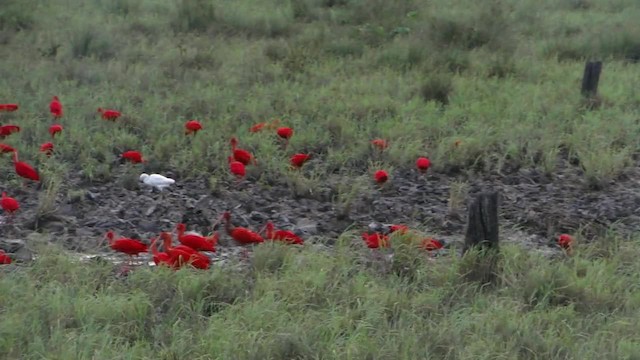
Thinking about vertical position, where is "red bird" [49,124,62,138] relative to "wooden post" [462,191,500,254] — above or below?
below

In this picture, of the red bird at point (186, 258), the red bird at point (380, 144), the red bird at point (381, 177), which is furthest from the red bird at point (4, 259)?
the red bird at point (380, 144)

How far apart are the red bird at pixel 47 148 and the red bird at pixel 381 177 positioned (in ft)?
7.72

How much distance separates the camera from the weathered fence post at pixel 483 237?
477cm

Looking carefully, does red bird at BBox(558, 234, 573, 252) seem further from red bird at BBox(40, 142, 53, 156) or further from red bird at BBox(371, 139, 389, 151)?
red bird at BBox(40, 142, 53, 156)

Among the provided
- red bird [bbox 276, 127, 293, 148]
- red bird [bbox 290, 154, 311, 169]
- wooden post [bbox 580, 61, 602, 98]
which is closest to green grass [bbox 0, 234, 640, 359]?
red bird [bbox 290, 154, 311, 169]

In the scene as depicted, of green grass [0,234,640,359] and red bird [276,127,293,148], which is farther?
red bird [276,127,293,148]

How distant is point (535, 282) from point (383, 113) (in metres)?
3.91

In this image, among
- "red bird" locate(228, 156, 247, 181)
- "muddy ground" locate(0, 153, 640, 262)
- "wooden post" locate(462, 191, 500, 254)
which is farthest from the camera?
"red bird" locate(228, 156, 247, 181)

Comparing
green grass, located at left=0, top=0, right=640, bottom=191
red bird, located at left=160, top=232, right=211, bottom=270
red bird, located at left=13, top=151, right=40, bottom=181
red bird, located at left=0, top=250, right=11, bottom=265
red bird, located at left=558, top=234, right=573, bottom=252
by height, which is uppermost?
red bird, located at left=160, top=232, right=211, bottom=270

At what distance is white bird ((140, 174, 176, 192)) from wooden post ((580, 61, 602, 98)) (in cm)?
437

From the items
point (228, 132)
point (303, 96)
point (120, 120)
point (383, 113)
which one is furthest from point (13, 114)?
point (383, 113)

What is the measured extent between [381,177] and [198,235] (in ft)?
5.77

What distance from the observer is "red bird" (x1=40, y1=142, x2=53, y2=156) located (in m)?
6.76

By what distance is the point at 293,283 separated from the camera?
4.52 metres
